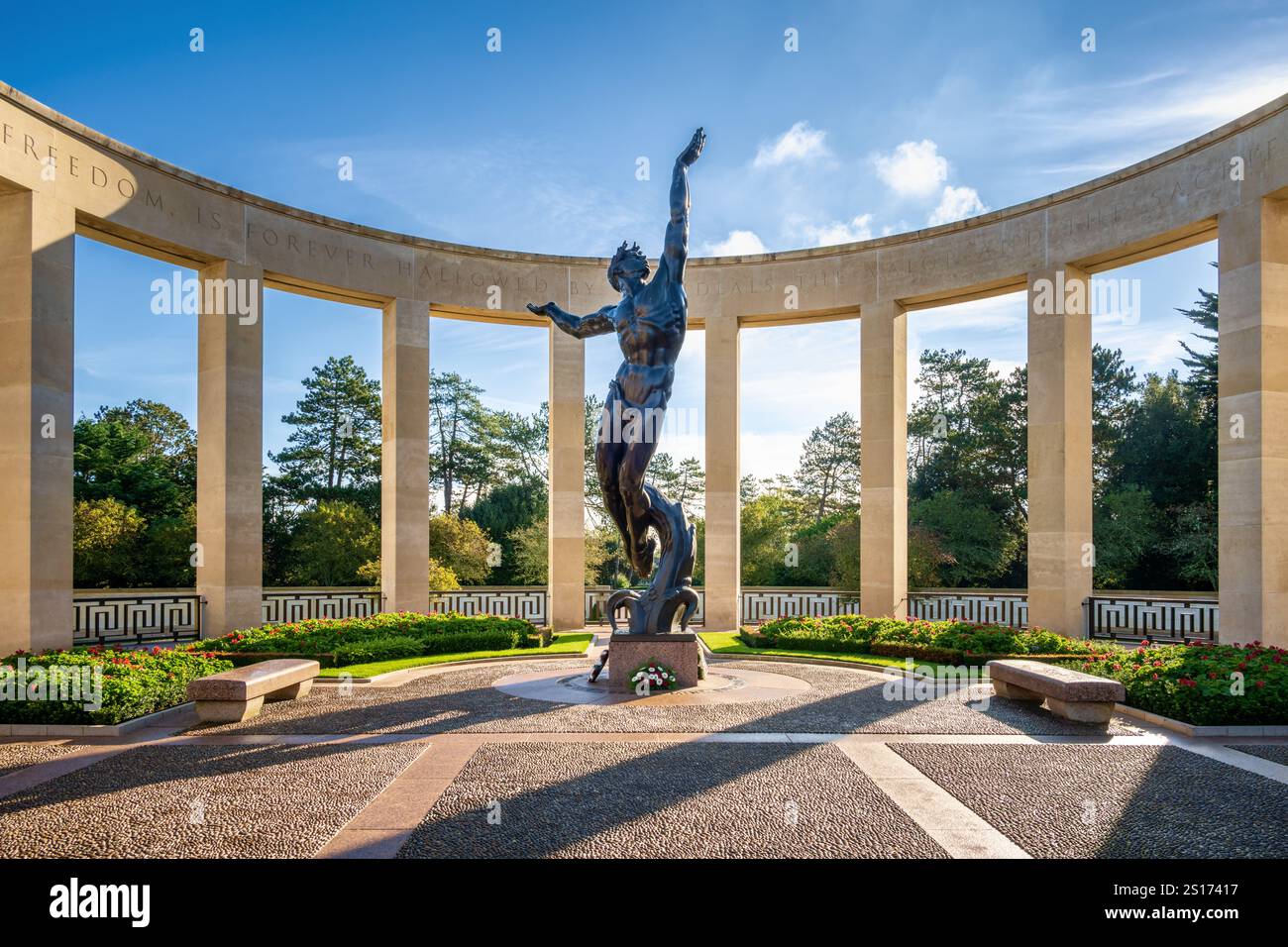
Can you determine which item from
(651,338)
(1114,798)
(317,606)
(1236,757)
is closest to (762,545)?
(317,606)

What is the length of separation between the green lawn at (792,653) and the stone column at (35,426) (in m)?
13.1

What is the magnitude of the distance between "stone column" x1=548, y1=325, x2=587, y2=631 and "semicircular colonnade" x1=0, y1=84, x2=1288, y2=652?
58 millimetres

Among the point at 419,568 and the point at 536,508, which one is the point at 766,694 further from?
the point at 536,508

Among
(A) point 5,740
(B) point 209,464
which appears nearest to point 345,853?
(A) point 5,740

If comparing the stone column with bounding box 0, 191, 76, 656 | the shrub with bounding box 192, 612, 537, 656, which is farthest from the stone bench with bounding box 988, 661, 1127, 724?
the stone column with bounding box 0, 191, 76, 656

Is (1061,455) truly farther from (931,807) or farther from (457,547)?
A: (457,547)

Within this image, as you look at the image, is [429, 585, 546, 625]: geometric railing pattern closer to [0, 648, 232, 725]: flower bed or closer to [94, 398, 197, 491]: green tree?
[0, 648, 232, 725]: flower bed

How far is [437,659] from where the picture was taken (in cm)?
1517

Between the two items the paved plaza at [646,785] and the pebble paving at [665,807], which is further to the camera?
the paved plaza at [646,785]

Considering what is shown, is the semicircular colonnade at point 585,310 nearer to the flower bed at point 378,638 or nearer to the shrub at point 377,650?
the flower bed at point 378,638

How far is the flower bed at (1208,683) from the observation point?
29.9ft

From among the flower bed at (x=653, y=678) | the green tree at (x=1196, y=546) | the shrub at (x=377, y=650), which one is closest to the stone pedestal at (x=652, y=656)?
the flower bed at (x=653, y=678)

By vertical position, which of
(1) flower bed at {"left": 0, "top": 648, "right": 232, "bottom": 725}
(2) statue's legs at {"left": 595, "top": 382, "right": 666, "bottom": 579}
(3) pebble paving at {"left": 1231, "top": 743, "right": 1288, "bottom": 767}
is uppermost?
(2) statue's legs at {"left": 595, "top": 382, "right": 666, "bottom": 579}

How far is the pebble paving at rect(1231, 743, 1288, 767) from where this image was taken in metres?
8.03
